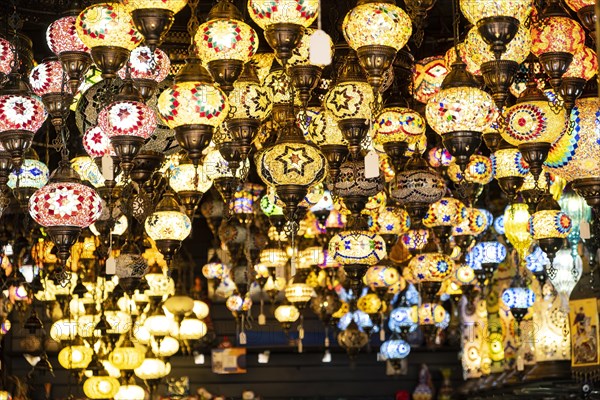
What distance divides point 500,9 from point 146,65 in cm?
148

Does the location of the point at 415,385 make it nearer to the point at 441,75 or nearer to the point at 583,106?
the point at 441,75

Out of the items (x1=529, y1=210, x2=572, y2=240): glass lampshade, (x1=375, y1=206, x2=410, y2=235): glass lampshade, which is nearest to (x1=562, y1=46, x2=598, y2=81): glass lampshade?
(x1=529, y1=210, x2=572, y2=240): glass lampshade

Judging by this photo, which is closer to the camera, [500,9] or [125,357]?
[500,9]

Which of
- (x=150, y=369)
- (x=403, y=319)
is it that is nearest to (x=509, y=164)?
(x=403, y=319)

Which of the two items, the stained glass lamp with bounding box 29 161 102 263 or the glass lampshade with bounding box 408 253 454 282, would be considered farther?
the glass lampshade with bounding box 408 253 454 282

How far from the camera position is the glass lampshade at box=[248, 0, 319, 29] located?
390cm

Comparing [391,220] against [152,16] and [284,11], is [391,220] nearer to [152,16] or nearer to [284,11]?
[284,11]

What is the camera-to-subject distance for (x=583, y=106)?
445 centimetres

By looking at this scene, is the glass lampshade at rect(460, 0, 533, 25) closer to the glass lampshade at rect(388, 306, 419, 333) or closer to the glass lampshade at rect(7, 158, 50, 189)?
the glass lampshade at rect(7, 158, 50, 189)

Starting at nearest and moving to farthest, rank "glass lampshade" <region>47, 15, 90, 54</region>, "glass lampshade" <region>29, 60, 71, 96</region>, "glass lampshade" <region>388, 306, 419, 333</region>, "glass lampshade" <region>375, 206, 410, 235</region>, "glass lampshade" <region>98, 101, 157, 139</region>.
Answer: "glass lampshade" <region>98, 101, 157, 139</region>
"glass lampshade" <region>47, 15, 90, 54</region>
"glass lampshade" <region>29, 60, 71, 96</region>
"glass lampshade" <region>375, 206, 410, 235</region>
"glass lampshade" <region>388, 306, 419, 333</region>

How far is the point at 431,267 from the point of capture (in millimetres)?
7238

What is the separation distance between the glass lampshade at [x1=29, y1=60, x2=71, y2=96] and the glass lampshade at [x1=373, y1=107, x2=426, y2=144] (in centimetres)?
135

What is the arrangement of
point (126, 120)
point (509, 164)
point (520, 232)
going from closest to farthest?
point (126, 120) < point (509, 164) < point (520, 232)

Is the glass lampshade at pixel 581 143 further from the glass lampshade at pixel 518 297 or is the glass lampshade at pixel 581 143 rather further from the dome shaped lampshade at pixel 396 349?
the dome shaped lampshade at pixel 396 349
